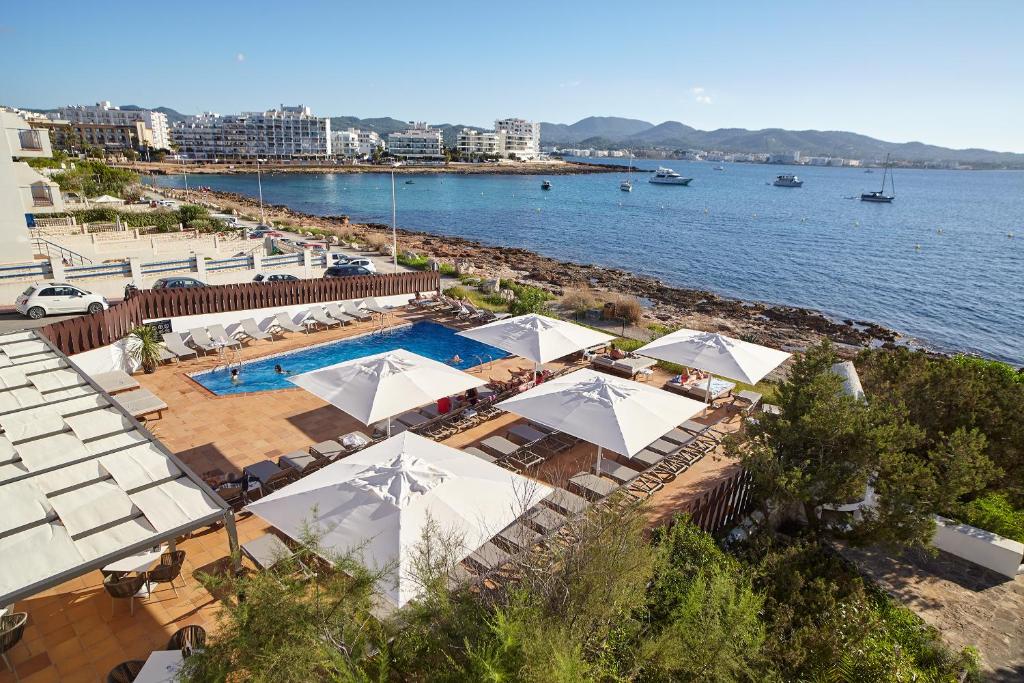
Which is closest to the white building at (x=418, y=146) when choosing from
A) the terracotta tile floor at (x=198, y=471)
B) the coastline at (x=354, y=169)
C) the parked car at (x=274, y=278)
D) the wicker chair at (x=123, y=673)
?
the coastline at (x=354, y=169)

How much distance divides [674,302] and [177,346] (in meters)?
26.9

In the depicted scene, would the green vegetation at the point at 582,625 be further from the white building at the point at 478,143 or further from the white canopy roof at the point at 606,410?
the white building at the point at 478,143

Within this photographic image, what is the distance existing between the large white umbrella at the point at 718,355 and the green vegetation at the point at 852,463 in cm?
278

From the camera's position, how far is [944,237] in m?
70.3

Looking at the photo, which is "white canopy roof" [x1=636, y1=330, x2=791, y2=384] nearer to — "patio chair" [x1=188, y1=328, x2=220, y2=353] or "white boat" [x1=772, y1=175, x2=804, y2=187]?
"patio chair" [x1=188, y1=328, x2=220, y2=353]

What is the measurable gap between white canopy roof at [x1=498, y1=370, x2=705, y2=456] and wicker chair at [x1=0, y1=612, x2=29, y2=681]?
749 cm

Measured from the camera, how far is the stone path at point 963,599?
26.8 feet

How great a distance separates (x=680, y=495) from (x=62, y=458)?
404 inches

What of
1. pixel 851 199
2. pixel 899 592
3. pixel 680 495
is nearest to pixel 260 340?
pixel 680 495

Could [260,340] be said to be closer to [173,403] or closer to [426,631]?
[173,403]

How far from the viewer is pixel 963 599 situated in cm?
921

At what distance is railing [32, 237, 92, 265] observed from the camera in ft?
84.6

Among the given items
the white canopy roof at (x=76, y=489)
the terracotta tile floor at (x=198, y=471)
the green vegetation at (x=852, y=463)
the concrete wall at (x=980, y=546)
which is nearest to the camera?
the white canopy roof at (x=76, y=489)

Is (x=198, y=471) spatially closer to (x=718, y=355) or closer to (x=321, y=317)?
(x=321, y=317)
